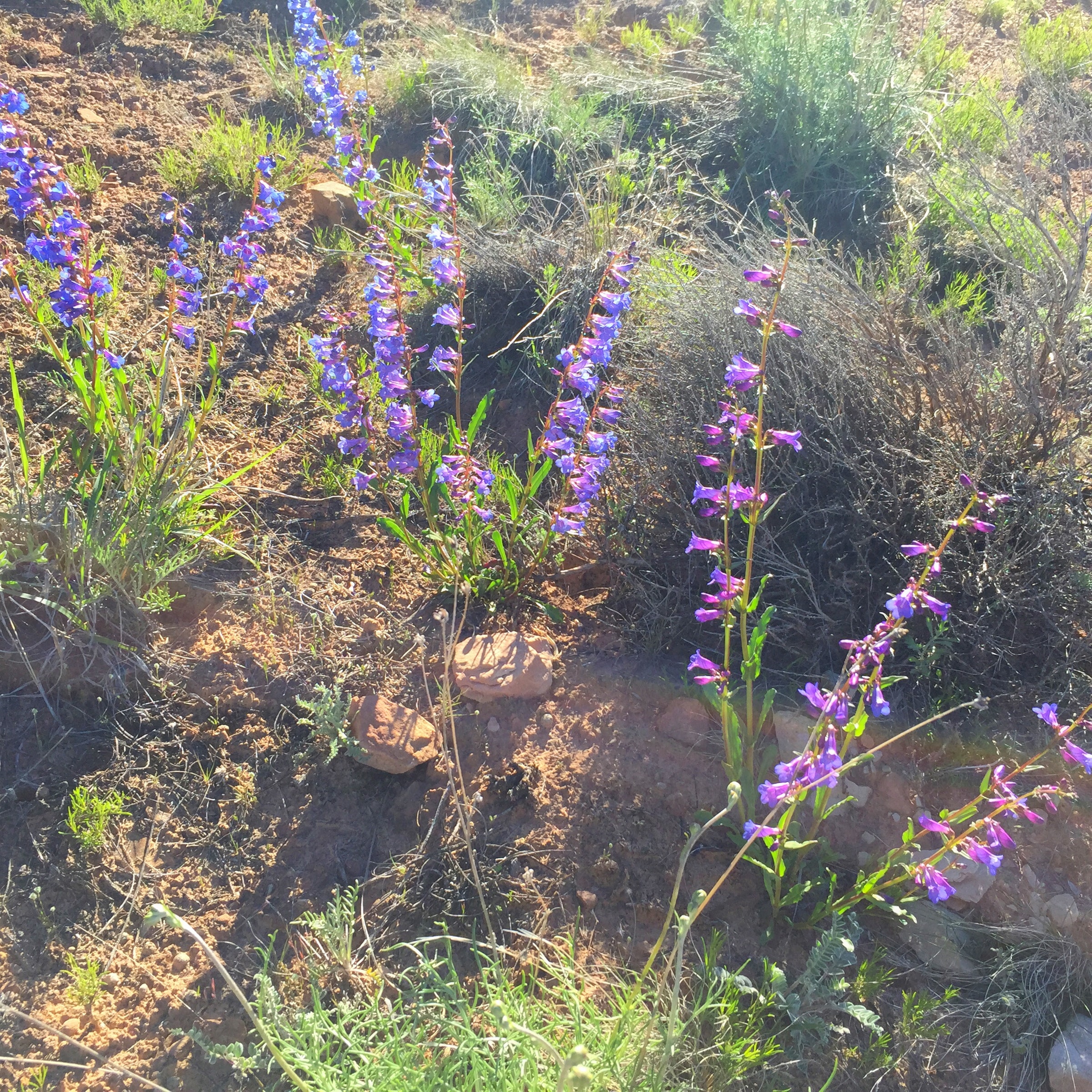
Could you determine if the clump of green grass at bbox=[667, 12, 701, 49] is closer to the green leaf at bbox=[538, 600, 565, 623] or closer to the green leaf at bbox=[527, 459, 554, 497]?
the green leaf at bbox=[527, 459, 554, 497]

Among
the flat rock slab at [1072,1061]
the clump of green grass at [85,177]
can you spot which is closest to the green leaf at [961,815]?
the flat rock slab at [1072,1061]

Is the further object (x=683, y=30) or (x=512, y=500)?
(x=683, y=30)

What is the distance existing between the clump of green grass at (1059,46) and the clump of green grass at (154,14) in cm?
507

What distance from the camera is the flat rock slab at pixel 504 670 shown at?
277cm

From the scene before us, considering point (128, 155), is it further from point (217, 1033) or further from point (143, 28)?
point (217, 1033)

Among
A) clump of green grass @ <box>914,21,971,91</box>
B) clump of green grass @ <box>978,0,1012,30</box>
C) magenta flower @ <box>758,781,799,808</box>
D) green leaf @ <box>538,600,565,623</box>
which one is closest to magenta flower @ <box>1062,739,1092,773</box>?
magenta flower @ <box>758,781,799,808</box>

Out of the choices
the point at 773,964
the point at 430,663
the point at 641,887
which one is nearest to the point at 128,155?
the point at 430,663

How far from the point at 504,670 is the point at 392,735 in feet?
1.33

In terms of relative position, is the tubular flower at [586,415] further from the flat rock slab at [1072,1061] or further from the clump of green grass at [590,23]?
the clump of green grass at [590,23]

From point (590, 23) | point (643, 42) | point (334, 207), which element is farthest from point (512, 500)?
point (590, 23)

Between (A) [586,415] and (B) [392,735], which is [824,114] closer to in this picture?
(A) [586,415]

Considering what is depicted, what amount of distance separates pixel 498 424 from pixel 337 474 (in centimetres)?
76

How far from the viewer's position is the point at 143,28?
17.6ft

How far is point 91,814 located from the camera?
2496 millimetres
